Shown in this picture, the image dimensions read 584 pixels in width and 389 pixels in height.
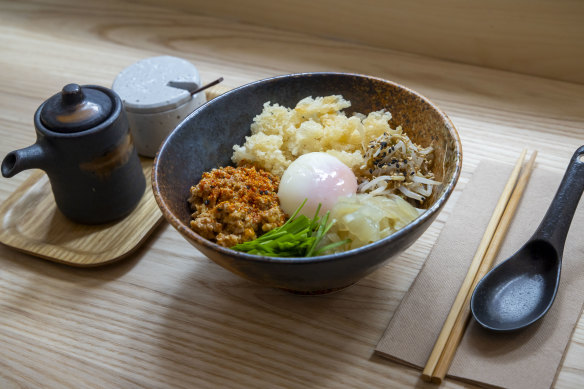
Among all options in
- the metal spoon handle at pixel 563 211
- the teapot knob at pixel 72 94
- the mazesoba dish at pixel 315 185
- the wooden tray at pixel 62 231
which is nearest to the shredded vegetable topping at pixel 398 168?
the mazesoba dish at pixel 315 185

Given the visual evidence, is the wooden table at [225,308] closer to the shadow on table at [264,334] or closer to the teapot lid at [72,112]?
the shadow on table at [264,334]

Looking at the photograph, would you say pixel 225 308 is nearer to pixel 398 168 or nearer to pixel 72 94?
pixel 398 168

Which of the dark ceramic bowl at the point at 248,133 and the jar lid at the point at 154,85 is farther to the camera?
the jar lid at the point at 154,85

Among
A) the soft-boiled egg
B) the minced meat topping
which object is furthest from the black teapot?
the soft-boiled egg

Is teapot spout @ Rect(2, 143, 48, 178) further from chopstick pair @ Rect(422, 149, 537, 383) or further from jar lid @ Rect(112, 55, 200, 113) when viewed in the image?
chopstick pair @ Rect(422, 149, 537, 383)

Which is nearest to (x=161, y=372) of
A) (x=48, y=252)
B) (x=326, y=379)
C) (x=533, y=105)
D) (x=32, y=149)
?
(x=326, y=379)

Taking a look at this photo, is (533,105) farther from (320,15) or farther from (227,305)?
(227,305)

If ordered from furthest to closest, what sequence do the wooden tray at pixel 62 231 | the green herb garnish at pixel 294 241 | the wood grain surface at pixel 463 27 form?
the wood grain surface at pixel 463 27
the wooden tray at pixel 62 231
the green herb garnish at pixel 294 241
